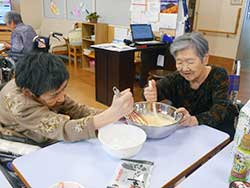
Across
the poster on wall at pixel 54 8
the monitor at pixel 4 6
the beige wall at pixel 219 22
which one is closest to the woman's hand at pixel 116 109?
the beige wall at pixel 219 22

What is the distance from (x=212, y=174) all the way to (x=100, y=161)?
43cm

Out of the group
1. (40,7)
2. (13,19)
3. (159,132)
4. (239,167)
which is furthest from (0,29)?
(239,167)

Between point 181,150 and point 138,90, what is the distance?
3.08 meters

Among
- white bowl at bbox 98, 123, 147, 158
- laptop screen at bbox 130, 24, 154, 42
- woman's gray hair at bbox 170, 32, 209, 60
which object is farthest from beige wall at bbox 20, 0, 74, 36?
white bowl at bbox 98, 123, 147, 158

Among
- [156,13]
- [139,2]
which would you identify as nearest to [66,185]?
[156,13]

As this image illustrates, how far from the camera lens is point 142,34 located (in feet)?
12.8

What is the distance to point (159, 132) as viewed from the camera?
3.69ft

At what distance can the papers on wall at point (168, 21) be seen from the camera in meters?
4.01

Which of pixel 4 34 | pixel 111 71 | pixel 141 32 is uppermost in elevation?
pixel 141 32

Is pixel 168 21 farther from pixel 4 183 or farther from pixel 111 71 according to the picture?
pixel 4 183

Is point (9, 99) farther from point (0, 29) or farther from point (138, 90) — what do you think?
point (0, 29)

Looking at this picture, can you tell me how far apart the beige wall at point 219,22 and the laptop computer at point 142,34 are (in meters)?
1.68

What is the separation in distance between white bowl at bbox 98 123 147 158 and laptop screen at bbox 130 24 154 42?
9.12 feet

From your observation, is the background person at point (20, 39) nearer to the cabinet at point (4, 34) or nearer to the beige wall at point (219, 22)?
the cabinet at point (4, 34)
